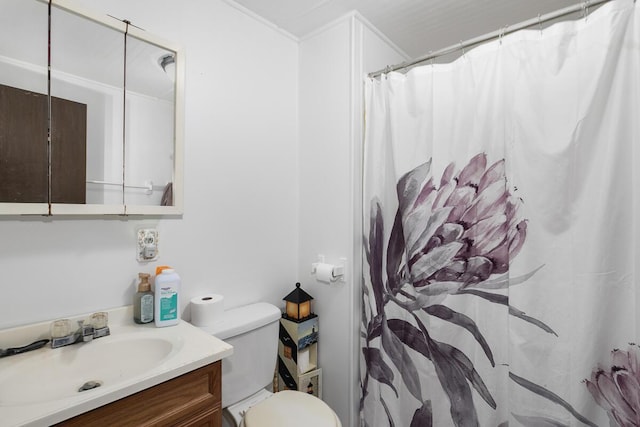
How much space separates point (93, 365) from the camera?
102 centimetres

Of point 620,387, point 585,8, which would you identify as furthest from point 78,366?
point 585,8

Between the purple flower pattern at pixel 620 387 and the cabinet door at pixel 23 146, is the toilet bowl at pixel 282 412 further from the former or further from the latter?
the cabinet door at pixel 23 146

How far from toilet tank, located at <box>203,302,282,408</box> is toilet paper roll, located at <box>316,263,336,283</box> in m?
0.28

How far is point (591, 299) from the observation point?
1.06 meters

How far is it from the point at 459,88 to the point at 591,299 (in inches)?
36.7

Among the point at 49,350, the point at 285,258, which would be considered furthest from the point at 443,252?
the point at 49,350

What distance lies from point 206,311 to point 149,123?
804 millimetres

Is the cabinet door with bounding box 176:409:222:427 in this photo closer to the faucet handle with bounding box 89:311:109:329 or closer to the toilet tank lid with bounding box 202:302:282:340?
the toilet tank lid with bounding box 202:302:282:340

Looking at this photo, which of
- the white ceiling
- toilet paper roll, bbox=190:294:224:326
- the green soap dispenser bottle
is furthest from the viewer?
the white ceiling

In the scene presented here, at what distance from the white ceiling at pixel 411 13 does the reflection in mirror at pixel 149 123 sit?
58 centimetres

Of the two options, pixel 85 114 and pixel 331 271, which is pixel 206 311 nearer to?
pixel 331 271

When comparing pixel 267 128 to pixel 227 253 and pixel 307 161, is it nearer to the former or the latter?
pixel 307 161

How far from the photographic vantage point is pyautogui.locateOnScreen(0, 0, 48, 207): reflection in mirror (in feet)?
3.15

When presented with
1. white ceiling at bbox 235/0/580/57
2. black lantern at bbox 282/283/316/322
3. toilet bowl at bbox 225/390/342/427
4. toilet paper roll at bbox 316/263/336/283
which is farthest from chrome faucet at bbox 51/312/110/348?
white ceiling at bbox 235/0/580/57
